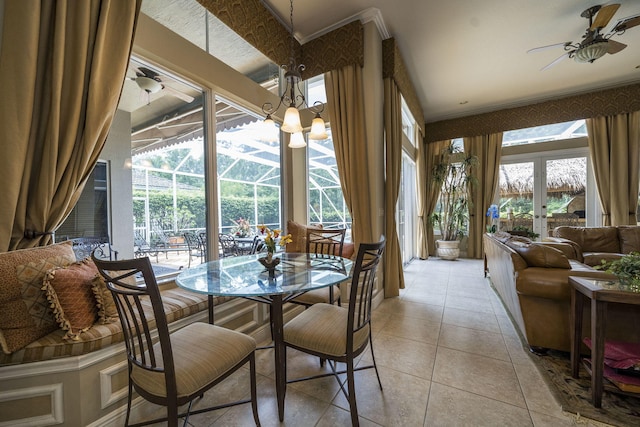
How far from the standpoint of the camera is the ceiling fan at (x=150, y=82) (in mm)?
2135

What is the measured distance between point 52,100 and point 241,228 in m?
2.01

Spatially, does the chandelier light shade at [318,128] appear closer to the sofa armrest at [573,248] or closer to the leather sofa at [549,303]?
the leather sofa at [549,303]

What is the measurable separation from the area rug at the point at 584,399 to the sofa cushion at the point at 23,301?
286 cm

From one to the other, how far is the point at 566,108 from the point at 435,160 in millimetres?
2595

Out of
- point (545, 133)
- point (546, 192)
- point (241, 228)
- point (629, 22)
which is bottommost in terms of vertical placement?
point (241, 228)

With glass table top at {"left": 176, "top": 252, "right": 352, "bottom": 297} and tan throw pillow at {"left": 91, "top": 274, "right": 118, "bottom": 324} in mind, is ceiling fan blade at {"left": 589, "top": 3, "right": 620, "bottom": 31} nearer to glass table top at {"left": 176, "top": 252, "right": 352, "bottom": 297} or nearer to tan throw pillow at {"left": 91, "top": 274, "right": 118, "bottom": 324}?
glass table top at {"left": 176, "top": 252, "right": 352, "bottom": 297}

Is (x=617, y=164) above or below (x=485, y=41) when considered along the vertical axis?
below

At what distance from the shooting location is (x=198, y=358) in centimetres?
114

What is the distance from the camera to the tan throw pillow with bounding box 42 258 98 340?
1.19 m

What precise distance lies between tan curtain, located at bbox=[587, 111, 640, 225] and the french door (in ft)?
0.97

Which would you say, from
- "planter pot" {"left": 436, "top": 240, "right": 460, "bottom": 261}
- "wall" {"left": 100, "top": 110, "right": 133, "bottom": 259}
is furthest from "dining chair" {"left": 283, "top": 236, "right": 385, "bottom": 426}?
"planter pot" {"left": 436, "top": 240, "right": 460, "bottom": 261}

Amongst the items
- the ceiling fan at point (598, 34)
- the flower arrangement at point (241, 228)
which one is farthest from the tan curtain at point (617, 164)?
the flower arrangement at point (241, 228)

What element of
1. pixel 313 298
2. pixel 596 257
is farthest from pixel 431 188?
pixel 313 298

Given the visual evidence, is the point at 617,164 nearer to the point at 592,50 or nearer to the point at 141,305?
the point at 592,50
